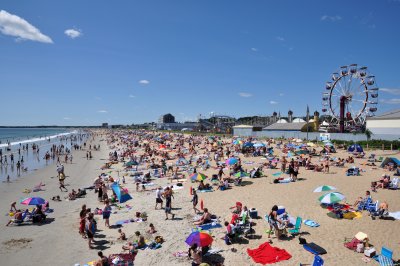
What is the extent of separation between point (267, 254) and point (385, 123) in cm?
3905

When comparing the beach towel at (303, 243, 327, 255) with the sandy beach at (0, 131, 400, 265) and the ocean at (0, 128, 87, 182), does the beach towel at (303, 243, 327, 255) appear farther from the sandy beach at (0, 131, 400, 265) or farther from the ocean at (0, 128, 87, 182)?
the ocean at (0, 128, 87, 182)

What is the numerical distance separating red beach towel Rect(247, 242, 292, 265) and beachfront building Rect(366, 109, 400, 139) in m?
35.2

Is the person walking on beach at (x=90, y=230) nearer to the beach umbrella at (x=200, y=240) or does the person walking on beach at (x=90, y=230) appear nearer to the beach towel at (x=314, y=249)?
the beach umbrella at (x=200, y=240)

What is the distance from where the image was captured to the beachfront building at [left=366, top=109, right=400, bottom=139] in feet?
124

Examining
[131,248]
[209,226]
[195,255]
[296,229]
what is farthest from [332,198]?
[131,248]

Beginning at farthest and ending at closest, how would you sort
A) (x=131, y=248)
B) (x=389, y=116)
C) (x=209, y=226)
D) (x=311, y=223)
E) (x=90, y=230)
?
(x=389, y=116)
(x=209, y=226)
(x=311, y=223)
(x=90, y=230)
(x=131, y=248)

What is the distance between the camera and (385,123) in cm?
3922

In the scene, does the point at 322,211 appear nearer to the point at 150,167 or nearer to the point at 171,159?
the point at 150,167

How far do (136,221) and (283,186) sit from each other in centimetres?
867

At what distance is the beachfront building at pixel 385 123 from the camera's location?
37.7 meters

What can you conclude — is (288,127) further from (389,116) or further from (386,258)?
(386,258)

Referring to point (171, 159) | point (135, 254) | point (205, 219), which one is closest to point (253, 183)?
point (205, 219)

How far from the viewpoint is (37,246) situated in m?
9.78

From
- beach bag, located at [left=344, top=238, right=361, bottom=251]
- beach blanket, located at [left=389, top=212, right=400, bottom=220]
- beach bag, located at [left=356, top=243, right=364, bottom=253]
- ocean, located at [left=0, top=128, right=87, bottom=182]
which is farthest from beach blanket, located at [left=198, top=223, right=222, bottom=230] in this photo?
ocean, located at [left=0, top=128, right=87, bottom=182]
